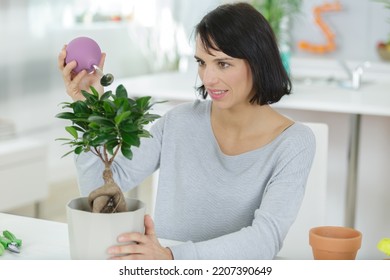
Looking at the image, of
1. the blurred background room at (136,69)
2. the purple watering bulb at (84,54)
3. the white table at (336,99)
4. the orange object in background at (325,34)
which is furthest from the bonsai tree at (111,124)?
the orange object in background at (325,34)

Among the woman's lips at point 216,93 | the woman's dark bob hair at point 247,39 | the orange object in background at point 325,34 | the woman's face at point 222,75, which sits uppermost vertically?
the orange object in background at point 325,34

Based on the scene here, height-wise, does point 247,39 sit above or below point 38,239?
above

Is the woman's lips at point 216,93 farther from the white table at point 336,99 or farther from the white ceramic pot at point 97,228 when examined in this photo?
the white table at point 336,99

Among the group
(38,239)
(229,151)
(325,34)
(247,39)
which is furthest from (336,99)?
(325,34)

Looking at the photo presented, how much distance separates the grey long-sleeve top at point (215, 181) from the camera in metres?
1.45

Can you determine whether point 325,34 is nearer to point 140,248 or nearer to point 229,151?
point 229,151

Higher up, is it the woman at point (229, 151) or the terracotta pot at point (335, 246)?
the woman at point (229, 151)

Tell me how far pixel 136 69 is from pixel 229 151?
4213mm

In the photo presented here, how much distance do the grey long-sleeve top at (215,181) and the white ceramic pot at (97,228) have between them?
20 centimetres

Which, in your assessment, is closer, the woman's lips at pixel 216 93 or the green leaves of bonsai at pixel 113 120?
the green leaves of bonsai at pixel 113 120

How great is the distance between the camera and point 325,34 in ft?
17.9

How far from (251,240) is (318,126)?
63cm

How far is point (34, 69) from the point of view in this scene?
483cm
